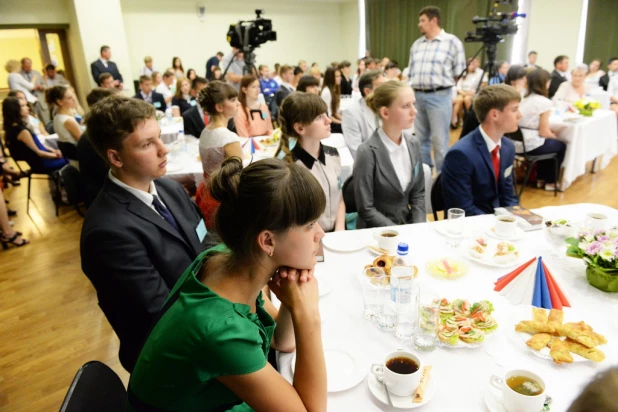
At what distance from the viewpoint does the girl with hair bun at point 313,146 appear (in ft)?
7.48

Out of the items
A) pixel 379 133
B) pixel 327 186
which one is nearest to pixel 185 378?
pixel 327 186

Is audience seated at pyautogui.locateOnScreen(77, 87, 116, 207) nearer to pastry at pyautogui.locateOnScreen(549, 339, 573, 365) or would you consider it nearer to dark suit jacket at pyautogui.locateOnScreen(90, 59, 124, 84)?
pastry at pyautogui.locateOnScreen(549, 339, 573, 365)

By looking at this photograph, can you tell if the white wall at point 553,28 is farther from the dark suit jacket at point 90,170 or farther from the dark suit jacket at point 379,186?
the dark suit jacket at point 90,170

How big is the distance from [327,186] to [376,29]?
1177 cm

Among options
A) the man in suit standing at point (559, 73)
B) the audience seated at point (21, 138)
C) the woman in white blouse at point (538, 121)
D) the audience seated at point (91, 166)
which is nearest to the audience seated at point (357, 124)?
the woman in white blouse at point (538, 121)

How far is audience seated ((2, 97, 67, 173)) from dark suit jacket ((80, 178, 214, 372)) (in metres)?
3.83

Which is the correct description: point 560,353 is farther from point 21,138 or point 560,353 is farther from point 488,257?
point 21,138

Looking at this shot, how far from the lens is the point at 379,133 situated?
238 cm

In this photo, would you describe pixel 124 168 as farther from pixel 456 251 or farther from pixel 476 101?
pixel 476 101

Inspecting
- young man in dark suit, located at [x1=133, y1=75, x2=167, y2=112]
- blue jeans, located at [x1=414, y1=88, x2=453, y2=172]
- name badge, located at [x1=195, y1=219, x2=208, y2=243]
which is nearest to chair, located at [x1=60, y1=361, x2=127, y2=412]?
name badge, located at [x1=195, y1=219, x2=208, y2=243]

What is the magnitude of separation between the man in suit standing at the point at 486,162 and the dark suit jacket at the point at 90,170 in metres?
2.48

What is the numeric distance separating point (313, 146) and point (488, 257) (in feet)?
3.75

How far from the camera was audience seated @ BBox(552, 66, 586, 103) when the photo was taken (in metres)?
5.97

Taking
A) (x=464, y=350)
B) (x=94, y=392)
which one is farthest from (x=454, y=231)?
(x=94, y=392)
